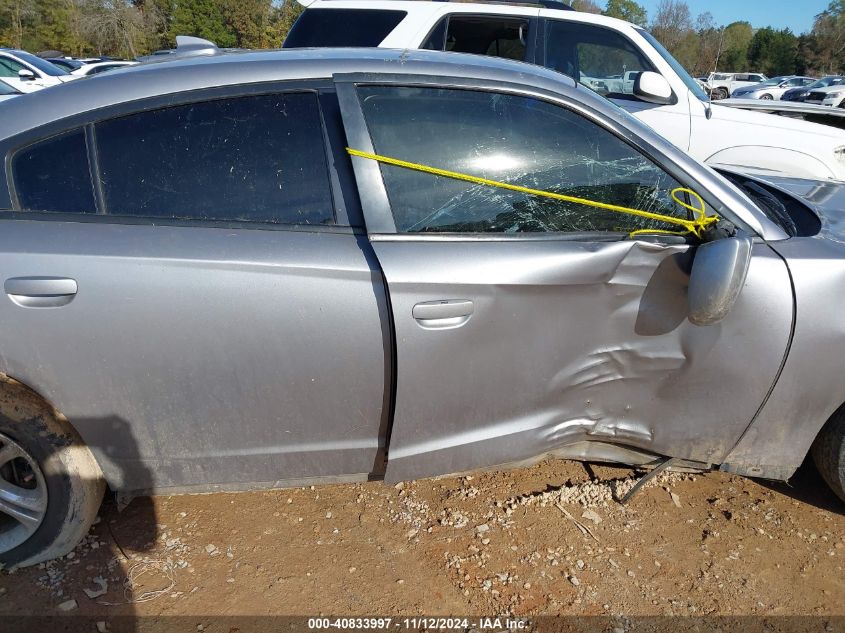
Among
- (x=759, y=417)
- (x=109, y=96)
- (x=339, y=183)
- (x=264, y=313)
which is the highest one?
(x=109, y=96)

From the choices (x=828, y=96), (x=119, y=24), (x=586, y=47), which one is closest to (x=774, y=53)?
(x=828, y=96)

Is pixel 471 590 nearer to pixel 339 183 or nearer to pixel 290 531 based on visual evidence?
pixel 290 531

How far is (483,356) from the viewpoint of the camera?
2111mm

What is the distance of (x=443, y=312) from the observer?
2.01 metres

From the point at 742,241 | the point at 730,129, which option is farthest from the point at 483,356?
the point at 730,129

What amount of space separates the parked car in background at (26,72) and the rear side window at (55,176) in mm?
11827

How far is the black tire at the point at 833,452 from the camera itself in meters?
2.34

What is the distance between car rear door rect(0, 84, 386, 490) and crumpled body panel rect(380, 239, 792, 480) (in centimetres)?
18

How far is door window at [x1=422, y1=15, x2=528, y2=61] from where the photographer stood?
4867 millimetres

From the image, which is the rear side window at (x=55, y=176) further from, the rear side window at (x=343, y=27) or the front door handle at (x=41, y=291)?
the rear side window at (x=343, y=27)

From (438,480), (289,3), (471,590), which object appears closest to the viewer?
(471,590)

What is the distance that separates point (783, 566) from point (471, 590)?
3.98ft

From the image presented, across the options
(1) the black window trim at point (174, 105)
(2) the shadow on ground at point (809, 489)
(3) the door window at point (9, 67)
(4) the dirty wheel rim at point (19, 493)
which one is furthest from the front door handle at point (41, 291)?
(3) the door window at point (9, 67)

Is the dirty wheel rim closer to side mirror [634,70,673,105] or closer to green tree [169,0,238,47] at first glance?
side mirror [634,70,673,105]
